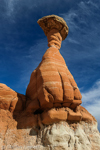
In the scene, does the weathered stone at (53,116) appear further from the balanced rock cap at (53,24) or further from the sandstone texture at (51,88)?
the balanced rock cap at (53,24)

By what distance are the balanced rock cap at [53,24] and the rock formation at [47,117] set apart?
6.15m

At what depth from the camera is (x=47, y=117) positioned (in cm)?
929

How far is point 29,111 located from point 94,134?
17.8 feet

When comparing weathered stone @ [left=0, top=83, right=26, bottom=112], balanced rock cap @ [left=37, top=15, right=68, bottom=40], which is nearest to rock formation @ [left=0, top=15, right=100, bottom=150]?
weathered stone @ [left=0, top=83, right=26, bottom=112]

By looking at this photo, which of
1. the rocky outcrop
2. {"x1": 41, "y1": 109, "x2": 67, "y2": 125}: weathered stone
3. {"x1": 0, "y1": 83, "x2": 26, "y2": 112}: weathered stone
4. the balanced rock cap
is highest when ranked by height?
the balanced rock cap

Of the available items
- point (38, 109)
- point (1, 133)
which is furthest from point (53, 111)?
point (1, 133)

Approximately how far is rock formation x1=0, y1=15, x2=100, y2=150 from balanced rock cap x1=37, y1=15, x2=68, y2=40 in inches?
242

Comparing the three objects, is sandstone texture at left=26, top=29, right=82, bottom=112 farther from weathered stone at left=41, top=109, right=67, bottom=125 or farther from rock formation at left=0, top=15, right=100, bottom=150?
weathered stone at left=41, top=109, right=67, bottom=125

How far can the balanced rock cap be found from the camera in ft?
51.9

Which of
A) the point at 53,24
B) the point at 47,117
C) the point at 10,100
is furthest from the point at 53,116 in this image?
the point at 53,24

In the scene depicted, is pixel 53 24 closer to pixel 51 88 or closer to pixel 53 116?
pixel 51 88

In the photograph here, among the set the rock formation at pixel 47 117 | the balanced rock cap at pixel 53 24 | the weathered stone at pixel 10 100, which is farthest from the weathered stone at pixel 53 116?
the balanced rock cap at pixel 53 24

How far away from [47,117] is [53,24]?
1108 centimetres

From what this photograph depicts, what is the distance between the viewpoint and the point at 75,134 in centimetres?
930
